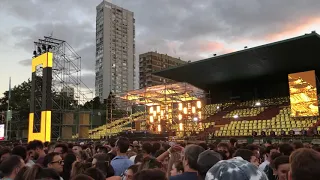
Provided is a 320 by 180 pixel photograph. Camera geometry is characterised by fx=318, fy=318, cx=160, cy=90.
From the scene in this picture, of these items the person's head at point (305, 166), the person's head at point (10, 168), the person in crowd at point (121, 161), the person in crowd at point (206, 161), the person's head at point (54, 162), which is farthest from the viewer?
the person in crowd at point (121, 161)

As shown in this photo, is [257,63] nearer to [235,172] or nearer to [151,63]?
[235,172]

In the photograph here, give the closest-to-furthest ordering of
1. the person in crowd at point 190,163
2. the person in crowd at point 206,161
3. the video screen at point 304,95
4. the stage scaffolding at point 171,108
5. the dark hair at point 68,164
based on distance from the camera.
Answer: the person in crowd at point 206,161
the person in crowd at point 190,163
the dark hair at point 68,164
the video screen at point 304,95
the stage scaffolding at point 171,108

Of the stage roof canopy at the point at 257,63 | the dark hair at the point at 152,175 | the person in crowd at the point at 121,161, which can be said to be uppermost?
the stage roof canopy at the point at 257,63

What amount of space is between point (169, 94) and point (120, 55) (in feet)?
239

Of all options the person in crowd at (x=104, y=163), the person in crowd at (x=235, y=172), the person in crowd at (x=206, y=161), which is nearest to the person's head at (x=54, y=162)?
the person in crowd at (x=104, y=163)

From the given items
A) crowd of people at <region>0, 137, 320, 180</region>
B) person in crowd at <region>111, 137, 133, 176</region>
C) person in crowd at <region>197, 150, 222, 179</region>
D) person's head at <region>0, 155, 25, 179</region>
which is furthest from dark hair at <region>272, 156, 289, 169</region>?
person's head at <region>0, 155, 25, 179</region>

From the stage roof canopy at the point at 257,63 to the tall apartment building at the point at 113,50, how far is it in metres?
60.2

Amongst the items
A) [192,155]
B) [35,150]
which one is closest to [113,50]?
[35,150]

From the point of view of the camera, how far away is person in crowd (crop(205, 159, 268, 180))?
1585mm

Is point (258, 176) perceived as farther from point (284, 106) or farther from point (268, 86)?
point (268, 86)

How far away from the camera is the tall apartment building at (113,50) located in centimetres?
9269

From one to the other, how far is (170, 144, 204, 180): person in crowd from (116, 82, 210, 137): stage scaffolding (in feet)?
77.1

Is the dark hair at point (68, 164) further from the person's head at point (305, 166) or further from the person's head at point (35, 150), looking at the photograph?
the person's head at point (305, 166)

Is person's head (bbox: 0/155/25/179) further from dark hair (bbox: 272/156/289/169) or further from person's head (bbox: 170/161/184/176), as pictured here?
dark hair (bbox: 272/156/289/169)
